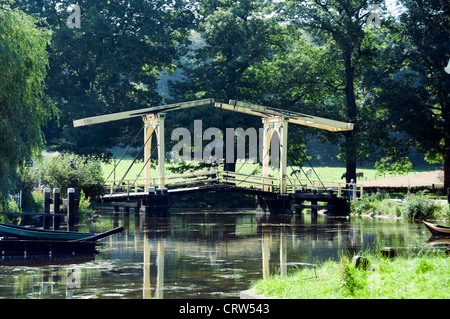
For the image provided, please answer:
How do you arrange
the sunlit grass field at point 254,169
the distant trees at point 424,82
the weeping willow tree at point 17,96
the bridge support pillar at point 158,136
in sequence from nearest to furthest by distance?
the weeping willow tree at point 17,96 < the bridge support pillar at point 158,136 < the distant trees at point 424,82 < the sunlit grass field at point 254,169

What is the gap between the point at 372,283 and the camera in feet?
31.9

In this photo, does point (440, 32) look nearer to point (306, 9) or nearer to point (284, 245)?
point (306, 9)

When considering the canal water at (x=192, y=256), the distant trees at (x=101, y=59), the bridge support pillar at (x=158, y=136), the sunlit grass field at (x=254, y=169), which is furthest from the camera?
the sunlit grass field at (x=254, y=169)

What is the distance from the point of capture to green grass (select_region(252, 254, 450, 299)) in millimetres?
9164

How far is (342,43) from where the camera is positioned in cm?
4356

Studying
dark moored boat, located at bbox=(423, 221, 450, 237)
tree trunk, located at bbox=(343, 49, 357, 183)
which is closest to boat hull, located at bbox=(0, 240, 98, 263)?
dark moored boat, located at bbox=(423, 221, 450, 237)

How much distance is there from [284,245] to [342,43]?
86.0 ft

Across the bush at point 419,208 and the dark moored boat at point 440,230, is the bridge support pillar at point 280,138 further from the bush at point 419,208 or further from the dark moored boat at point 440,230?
the dark moored boat at point 440,230

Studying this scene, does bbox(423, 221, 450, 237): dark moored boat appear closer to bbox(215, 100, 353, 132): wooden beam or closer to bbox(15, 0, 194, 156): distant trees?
bbox(215, 100, 353, 132): wooden beam

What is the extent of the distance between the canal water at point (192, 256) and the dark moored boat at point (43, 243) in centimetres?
41

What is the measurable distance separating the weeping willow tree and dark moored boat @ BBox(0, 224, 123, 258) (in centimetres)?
280

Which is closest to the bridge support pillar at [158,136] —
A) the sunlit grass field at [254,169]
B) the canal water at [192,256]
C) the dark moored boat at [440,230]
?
the canal water at [192,256]

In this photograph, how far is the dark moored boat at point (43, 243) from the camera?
17312mm

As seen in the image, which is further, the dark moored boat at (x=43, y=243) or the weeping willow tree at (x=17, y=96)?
the weeping willow tree at (x=17, y=96)
